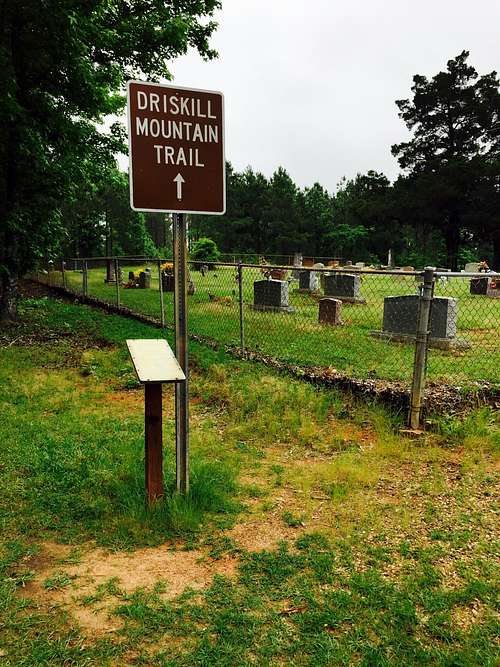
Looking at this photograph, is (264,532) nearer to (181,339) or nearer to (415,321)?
(181,339)

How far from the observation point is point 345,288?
14000mm

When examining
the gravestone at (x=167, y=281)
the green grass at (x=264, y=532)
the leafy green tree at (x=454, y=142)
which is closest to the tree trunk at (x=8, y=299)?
the green grass at (x=264, y=532)

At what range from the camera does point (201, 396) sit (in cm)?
613

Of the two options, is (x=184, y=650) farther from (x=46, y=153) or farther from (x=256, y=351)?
(x=46, y=153)

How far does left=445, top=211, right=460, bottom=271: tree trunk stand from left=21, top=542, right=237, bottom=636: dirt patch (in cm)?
3970

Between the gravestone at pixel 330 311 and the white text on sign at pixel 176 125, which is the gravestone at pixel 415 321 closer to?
the gravestone at pixel 330 311

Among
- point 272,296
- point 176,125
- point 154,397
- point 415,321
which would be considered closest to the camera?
point 176,125

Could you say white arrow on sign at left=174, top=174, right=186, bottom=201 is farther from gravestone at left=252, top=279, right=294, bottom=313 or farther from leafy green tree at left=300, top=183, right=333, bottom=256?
leafy green tree at left=300, top=183, right=333, bottom=256

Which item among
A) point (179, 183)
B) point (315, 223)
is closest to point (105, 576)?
point (179, 183)

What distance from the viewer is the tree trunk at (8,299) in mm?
10969

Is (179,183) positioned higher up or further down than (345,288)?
higher up

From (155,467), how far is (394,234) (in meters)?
53.1

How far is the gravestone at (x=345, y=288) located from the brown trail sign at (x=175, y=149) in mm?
10757

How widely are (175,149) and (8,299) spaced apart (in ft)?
31.1
